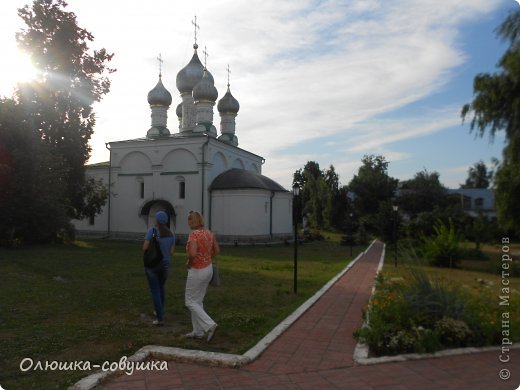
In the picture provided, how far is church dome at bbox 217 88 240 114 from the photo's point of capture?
35094 mm

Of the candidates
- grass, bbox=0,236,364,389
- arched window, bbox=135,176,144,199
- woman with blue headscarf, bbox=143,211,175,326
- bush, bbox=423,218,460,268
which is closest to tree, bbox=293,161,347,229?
arched window, bbox=135,176,144,199

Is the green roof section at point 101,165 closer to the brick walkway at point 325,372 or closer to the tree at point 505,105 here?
the tree at point 505,105

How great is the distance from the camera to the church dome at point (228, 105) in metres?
35.1

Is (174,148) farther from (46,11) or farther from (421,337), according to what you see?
(421,337)

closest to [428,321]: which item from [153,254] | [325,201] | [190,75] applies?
[153,254]

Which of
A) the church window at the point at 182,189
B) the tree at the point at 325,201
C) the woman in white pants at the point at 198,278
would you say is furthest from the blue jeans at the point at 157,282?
the tree at the point at 325,201

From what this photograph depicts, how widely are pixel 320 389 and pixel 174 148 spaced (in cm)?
2677

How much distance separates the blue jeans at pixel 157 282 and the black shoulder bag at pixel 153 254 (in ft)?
0.28

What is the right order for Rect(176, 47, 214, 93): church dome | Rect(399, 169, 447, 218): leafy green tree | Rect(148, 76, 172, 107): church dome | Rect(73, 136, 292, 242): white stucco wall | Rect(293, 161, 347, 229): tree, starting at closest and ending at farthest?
Rect(399, 169, 447, 218): leafy green tree, Rect(73, 136, 292, 242): white stucco wall, Rect(148, 76, 172, 107): church dome, Rect(176, 47, 214, 93): church dome, Rect(293, 161, 347, 229): tree

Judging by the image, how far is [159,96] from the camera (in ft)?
110

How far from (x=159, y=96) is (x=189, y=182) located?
8.75 m

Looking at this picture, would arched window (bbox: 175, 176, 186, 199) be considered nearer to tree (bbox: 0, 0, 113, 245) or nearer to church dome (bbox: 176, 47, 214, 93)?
tree (bbox: 0, 0, 113, 245)

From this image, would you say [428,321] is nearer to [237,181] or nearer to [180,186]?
[237,181]

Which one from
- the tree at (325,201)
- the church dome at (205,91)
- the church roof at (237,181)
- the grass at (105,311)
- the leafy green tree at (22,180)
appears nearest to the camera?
the grass at (105,311)
